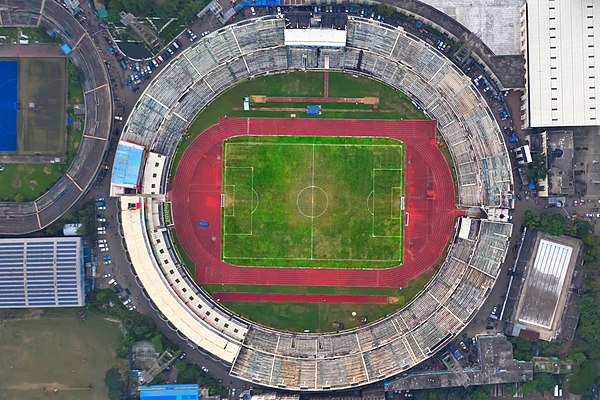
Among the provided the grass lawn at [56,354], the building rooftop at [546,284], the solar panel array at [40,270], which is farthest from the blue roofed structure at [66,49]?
the building rooftop at [546,284]

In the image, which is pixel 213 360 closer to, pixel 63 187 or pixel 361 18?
pixel 63 187

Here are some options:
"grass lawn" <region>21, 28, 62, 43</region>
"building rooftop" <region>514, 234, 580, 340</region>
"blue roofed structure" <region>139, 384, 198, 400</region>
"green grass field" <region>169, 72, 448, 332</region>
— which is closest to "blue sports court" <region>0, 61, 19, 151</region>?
"grass lawn" <region>21, 28, 62, 43</region>

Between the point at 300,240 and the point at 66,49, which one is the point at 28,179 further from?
the point at 300,240

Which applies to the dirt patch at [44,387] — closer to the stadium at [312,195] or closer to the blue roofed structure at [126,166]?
the stadium at [312,195]

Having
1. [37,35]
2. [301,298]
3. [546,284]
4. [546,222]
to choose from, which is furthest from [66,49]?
[546,284]

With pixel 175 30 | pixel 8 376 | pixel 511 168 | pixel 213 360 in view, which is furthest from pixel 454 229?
pixel 8 376

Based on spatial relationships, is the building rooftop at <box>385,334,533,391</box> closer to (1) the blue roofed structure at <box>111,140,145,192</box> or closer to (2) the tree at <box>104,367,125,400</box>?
(2) the tree at <box>104,367,125,400</box>

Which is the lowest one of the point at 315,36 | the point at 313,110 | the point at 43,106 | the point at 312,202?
the point at 312,202
